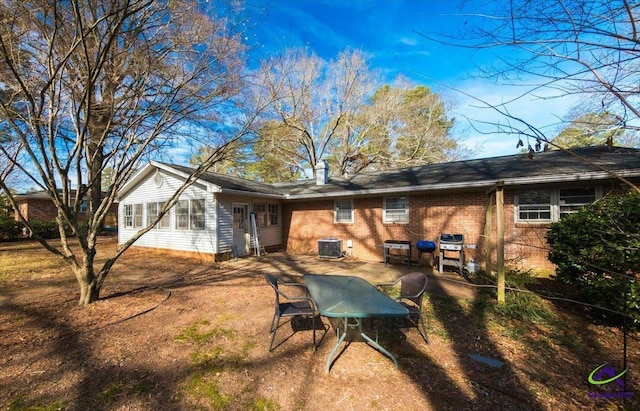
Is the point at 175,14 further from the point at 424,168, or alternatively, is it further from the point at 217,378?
the point at 424,168

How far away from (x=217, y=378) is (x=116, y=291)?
4.69 meters

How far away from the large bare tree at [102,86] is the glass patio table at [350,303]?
141 inches

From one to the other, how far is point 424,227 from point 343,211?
320 centimetres

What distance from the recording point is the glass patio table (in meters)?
2.89

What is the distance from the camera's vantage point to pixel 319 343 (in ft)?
12.3

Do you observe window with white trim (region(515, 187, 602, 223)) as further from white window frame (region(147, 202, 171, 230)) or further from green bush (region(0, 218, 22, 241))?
green bush (region(0, 218, 22, 241))

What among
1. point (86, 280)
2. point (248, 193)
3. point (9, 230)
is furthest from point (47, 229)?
point (86, 280)

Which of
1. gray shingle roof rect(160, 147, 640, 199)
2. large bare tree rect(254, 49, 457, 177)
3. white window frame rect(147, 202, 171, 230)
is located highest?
large bare tree rect(254, 49, 457, 177)

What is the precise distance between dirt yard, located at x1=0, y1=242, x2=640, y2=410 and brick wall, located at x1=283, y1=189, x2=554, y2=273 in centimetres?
298

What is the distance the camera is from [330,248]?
10.4m

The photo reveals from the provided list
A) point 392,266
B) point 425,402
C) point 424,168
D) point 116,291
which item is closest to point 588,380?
point 425,402

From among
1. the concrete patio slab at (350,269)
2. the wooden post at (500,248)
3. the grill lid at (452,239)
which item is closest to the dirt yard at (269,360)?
the wooden post at (500,248)

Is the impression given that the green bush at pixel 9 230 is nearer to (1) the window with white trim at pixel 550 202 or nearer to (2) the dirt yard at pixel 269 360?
(2) the dirt yard at pixel 269 360

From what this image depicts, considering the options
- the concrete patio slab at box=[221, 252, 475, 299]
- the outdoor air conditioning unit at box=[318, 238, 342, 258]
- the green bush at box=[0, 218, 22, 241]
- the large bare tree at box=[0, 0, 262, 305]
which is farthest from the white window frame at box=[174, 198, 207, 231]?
the green bush at box=[0, 218, 22, 241]
